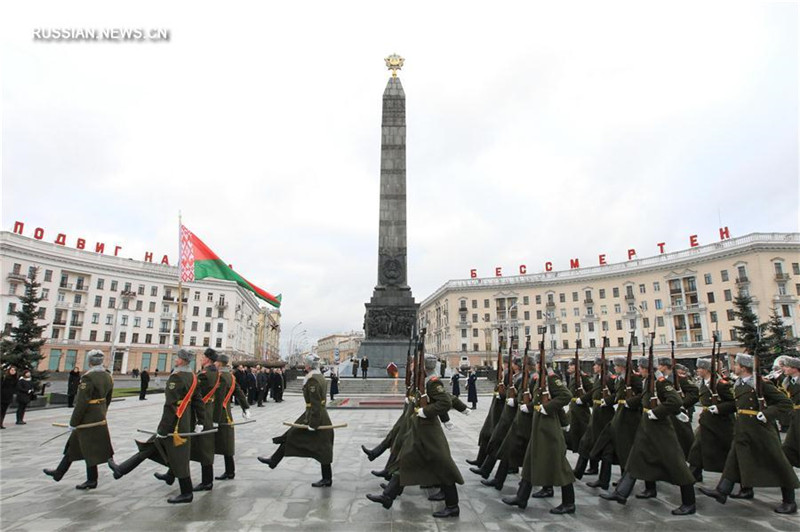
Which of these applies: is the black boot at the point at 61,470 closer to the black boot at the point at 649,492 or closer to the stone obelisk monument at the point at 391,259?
the black boot at the point at 649,492

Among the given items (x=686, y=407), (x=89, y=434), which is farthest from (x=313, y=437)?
A: (x=686, y=407)

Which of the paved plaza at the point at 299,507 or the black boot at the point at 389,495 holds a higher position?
the black boot at the point at 389,495

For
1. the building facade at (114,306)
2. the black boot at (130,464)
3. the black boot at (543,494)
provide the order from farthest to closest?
the building facade at (114,306) < the black boot at (543,494) < the black boot at (130,464)

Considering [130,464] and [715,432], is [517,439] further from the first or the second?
[130,464]

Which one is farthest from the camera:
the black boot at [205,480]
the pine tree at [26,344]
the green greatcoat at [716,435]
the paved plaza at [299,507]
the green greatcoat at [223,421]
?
the pine tree at [26,344]

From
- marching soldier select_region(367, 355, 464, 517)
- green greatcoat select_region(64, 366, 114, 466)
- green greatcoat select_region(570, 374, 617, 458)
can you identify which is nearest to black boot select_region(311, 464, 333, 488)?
marching soldier select_region(367, 355, 464, 517)

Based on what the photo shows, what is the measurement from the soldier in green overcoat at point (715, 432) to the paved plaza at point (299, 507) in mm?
486

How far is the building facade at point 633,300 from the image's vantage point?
48.0 metres

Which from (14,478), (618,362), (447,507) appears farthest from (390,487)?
(14,478)

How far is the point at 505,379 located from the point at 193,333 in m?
67.6

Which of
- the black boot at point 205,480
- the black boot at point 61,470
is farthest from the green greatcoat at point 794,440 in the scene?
the black boot at point 61,470

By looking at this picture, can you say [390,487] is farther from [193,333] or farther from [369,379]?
[193,333]

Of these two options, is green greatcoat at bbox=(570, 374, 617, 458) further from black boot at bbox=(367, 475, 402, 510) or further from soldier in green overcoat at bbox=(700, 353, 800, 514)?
black boot at bbox=(367, 475, 402, 510)

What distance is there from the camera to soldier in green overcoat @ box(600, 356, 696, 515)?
5039 millimetres
